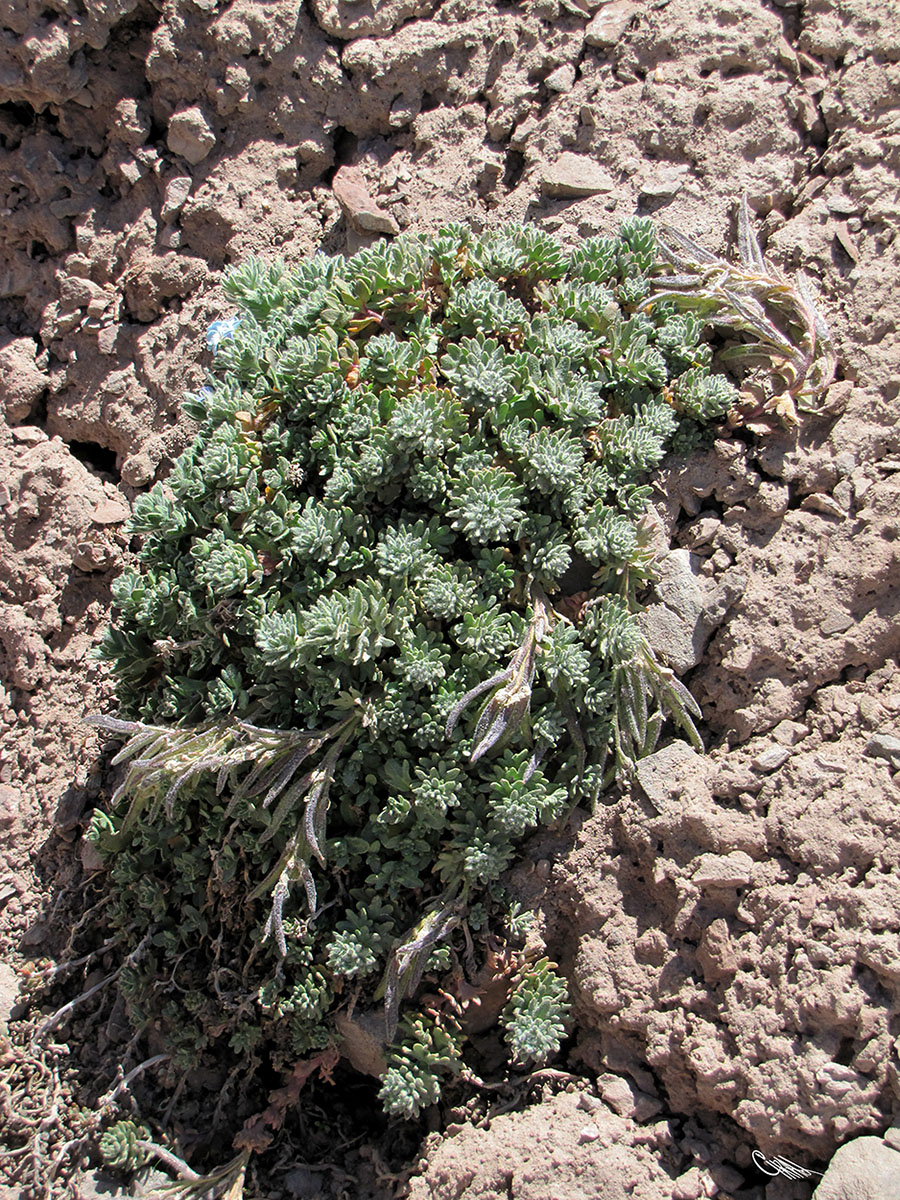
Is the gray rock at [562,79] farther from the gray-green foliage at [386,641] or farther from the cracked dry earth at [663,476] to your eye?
the gray-green foliage at [386,641]

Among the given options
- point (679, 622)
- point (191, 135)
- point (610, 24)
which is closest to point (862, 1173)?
point (679, 622)

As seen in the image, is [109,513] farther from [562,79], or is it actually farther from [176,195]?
[562,79]

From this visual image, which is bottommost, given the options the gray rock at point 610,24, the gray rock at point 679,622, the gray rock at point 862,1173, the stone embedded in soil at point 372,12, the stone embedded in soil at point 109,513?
the gray rock at point 862,1173

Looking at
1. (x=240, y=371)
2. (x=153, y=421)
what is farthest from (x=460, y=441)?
(x=153, y=421)

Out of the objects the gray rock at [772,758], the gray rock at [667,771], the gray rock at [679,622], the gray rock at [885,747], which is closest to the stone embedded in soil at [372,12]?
the gray rock at [679,622]

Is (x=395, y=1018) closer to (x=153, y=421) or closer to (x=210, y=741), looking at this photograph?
(x=210, y=741)

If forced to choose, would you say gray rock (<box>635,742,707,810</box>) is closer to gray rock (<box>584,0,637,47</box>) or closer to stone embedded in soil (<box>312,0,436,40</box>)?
gray rock (<box>584,0,637,47</box>)
